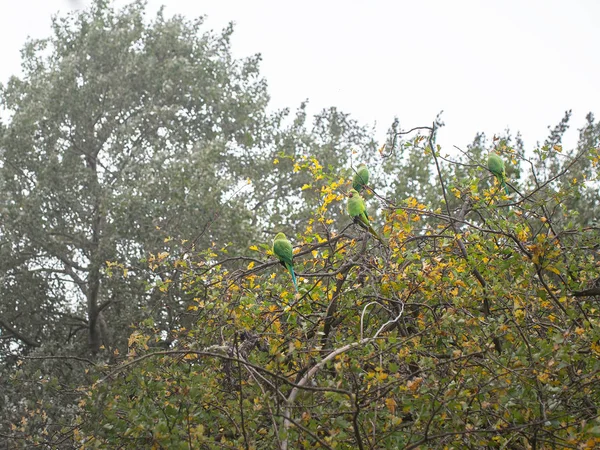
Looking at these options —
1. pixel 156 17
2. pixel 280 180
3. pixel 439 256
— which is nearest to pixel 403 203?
pixel 439 256

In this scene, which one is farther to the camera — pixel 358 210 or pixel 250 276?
pixel 250 276

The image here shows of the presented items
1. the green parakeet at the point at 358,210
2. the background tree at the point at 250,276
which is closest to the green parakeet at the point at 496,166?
the background tree at the point at 250,276

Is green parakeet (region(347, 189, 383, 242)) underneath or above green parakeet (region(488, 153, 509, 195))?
underneath

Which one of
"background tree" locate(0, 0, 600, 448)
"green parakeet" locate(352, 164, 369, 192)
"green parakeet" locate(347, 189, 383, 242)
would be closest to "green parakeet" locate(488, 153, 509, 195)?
"background tree" locate(0, 0, 600, 448)

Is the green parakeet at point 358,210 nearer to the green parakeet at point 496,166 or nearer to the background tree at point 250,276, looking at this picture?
the background tree at point 250,276

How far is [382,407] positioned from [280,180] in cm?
1099

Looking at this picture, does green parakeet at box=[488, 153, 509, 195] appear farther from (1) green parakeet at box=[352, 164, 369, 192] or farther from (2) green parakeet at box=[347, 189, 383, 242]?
(2) green parakeet at box=[347, 189, 383, 242]

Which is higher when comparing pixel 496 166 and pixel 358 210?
pixel 496 166

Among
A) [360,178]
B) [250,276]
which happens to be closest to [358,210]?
[360,178]

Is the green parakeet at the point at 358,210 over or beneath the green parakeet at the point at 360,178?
beneath

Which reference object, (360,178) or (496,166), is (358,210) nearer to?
(360,178)

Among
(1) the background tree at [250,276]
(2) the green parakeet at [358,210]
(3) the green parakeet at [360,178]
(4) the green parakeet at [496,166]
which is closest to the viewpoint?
(1) the background tree at [250,276]

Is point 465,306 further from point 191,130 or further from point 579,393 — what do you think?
point 191,130

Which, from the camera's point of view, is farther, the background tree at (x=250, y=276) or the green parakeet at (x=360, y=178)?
the green parakeet at (x=360, y=178)
